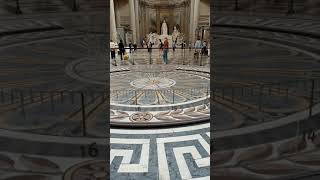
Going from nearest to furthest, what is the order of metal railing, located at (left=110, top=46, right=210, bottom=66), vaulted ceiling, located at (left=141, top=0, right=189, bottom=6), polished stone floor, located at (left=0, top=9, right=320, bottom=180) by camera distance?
1. polished stone floor, located at (left=0, top=9, right=320, bottom=180)
2. metal railing, located at (left=110, top=46, right=210, bottom=66)
3. vaulted ceiling, located at (left=141, top=0, right=189, bottom=6)

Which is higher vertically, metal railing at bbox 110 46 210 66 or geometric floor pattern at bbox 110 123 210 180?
metal railing at bbox 110 46 210 66

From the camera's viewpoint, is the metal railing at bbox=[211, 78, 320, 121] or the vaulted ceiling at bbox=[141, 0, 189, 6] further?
the vaulted ceiling at bbox=[141, 0, 189, 6]

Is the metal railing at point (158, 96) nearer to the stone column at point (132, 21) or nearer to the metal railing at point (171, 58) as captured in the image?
the metal railing at point (171, 58)

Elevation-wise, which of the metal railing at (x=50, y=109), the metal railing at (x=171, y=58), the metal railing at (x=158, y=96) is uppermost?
the metal railing at (x=50, y=109)

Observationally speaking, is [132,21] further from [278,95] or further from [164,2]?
[278,95]

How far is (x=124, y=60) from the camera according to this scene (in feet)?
35.7

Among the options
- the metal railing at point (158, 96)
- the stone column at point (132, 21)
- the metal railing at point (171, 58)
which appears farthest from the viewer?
the stone column at point (132, 21)

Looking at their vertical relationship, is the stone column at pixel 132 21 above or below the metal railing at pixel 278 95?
above

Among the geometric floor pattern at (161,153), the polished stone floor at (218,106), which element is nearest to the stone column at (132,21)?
the geometric floor pattern at (161,153)

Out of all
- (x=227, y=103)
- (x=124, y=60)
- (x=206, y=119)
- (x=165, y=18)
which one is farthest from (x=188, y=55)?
(x=227, y=103)

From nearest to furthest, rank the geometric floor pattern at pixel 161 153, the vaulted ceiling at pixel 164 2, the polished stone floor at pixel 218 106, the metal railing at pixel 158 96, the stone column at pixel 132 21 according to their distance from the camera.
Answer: the polished stone floor at pixel 218 106
the geometric floor pattern at pixel 161 153
the metal railing at pixel 158 96
the stone column at pixel 132 21
the vaulted ceiling at pixel 164 2

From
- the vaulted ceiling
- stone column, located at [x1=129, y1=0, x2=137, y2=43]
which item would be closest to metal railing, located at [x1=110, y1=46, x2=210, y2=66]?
stone column, located at [x1=129, y1=0, x2=137, y2=43]

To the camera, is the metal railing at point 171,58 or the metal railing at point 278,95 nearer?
the metal railing at point 278,95

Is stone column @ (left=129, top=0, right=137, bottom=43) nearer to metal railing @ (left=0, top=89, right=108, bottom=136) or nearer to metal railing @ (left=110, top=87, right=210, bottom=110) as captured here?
metal railing @ (left=110, top=87, right=210, bottom=110)
